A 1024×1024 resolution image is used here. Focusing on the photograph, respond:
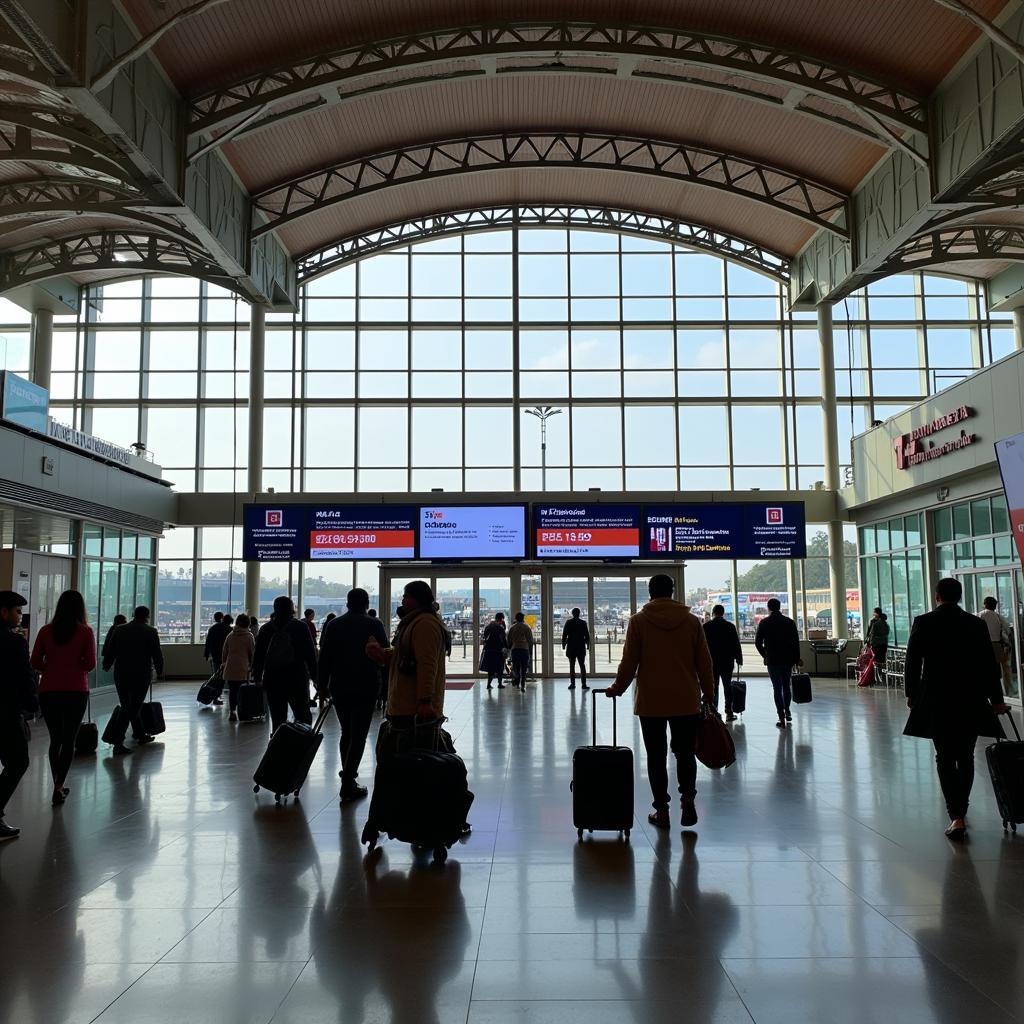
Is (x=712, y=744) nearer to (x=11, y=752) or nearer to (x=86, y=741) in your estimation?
(x=11, y=752)

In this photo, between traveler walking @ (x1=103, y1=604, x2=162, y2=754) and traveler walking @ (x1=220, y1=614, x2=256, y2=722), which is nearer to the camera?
traveler walking @ (x1=103, y1=604, x2=162, y2=754)

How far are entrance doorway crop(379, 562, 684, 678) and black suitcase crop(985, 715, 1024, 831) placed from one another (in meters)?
15.0

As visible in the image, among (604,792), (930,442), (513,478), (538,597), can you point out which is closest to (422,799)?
(604,792)

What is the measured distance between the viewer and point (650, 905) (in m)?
4.53

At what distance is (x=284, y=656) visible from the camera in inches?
352

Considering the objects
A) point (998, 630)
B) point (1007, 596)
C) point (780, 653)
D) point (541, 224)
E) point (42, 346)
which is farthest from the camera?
point (541, 224)

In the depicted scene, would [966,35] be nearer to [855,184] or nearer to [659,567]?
[855,184]

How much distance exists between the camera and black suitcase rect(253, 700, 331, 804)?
709cm

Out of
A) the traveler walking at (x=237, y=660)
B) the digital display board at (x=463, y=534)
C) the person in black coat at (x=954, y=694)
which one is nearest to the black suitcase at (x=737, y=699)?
the person in black coat at (x=954, y=694)

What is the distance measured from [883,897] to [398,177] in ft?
62.9

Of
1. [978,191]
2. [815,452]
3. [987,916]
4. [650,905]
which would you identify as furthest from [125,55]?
[815,452]

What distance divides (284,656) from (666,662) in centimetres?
432

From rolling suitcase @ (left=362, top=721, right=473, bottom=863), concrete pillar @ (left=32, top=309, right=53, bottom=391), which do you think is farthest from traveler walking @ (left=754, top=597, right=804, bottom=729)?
concrete pillar @ (left=32, top=309, right=53, bottom=391)

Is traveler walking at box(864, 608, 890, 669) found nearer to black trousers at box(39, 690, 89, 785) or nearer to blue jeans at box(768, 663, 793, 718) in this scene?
blue jeans at box(768, 663, 793, 718)
